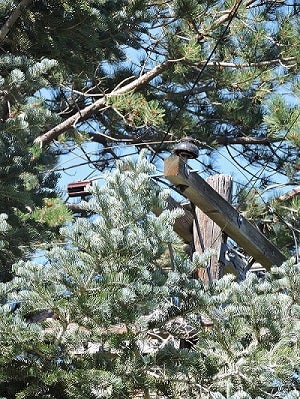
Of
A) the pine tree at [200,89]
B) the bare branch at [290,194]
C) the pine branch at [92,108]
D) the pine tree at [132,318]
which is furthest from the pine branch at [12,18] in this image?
the bare branch at [290,194]

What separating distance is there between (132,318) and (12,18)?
276 cm

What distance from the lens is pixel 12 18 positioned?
5410 millimetres

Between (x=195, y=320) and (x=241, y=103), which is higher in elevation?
(x=241, y=103)

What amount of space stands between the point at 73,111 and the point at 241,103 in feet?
5.02

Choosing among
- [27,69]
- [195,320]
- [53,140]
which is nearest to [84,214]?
[53,140]

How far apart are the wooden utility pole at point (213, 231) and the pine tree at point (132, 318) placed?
117 cm

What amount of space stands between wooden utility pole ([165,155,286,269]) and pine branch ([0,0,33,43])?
1.70m

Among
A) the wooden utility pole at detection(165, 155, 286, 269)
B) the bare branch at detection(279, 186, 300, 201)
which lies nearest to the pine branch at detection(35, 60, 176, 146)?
the bare branch at detection(279, 186, 300, 201)

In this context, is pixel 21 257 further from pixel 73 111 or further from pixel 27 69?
pixel 73 111

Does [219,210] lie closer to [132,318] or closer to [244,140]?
[132,318]

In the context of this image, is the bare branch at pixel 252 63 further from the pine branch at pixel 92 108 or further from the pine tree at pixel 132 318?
the pine tree at pixel 132 318

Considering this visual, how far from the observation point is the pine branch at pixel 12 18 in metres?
5.37

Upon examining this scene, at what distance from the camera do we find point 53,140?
25.6 feet

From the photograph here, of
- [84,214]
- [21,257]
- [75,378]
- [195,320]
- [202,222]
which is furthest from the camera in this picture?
[84,214]
